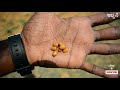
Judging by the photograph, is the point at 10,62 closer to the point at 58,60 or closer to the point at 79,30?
the point at 58,60

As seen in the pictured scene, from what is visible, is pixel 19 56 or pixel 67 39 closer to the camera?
pixel 19 56

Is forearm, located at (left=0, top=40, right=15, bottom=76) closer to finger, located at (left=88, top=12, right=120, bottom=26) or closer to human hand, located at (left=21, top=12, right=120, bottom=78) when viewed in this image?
human hand, located at (left=21, top=12, right=120, bottom=78)

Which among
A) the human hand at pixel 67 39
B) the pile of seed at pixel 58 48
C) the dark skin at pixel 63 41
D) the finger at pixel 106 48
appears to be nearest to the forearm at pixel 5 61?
the dark skin at pixel 63 41

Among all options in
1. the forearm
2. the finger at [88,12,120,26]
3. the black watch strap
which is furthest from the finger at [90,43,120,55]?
the forearm

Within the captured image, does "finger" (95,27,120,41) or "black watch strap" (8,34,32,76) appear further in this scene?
"finger" (95,27,120,41)

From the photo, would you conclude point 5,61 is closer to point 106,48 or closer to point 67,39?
point 67,39

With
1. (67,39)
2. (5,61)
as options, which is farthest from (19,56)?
(67,39)

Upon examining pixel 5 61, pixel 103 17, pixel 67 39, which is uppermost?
pixel 103 17

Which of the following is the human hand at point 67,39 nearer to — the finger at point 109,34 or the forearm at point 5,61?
the finger at point 109,34
